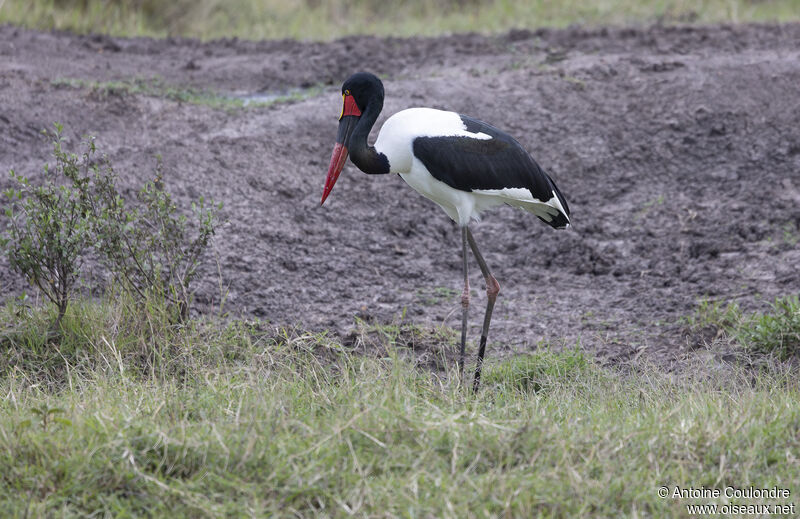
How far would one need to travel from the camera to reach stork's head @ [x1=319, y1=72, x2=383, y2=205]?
4.17 meters

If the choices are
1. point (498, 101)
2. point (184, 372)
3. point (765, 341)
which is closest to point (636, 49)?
point (498, 101)

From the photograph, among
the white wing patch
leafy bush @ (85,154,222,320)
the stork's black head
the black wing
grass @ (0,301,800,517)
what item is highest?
the stork's black head

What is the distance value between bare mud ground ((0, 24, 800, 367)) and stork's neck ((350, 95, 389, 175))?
2.72ft

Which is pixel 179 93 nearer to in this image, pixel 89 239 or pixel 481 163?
pixel 89 239

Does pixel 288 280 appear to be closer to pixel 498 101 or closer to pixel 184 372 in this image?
pixel 184 372

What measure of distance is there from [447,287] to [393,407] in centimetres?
200

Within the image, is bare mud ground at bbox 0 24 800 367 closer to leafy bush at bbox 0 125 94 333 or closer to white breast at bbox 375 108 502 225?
leafy bush at bbox 0 125 94 333

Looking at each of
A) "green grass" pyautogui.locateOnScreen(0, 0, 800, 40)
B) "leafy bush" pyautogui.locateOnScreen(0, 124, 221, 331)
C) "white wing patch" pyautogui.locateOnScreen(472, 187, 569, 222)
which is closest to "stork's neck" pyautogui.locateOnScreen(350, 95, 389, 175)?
"white wing patch" pyautogui.locateOnScreen(472, 187, 569, 222)

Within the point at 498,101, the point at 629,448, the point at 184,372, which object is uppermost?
the point at 498,101

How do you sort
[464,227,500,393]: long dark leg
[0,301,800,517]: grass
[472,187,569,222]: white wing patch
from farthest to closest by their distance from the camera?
1. [472,187,569,222]: white wing patch
2. [464,227,500,393]: long dark leg
3. [0,301,800,517]: grass

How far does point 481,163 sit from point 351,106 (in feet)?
2.18

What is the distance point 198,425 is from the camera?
2.99 meters

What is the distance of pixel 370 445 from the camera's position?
115 inches

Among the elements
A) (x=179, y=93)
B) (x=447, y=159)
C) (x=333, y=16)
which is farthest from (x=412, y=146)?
(x=333, y=16)
